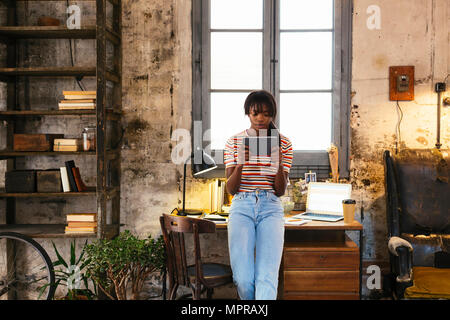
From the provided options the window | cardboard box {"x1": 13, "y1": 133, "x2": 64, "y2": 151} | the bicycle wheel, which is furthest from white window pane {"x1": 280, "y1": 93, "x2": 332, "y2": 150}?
the bicycle wheel

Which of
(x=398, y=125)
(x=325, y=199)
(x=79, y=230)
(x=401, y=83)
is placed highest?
(x=401, y=83)

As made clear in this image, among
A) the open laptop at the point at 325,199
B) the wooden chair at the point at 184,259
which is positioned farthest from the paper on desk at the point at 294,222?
the wooden chair at the point at 184,259

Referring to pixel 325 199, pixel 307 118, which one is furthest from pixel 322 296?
pixel 307 118

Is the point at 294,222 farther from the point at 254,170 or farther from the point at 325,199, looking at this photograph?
the point at 254,170

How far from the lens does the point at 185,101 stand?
12.8ft

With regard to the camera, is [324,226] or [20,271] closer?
[324,226]

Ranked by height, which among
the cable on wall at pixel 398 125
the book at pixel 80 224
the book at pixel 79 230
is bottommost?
the book at pixel 79 230

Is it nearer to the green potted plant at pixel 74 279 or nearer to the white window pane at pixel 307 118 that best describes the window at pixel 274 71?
the white window pane at pixel 307 118

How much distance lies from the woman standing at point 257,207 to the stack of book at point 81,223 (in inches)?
53.1

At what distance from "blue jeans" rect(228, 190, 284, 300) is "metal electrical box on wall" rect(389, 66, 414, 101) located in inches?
67.5

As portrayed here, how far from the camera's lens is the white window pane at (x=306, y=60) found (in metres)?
3.90

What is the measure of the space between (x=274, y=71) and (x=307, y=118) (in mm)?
539
